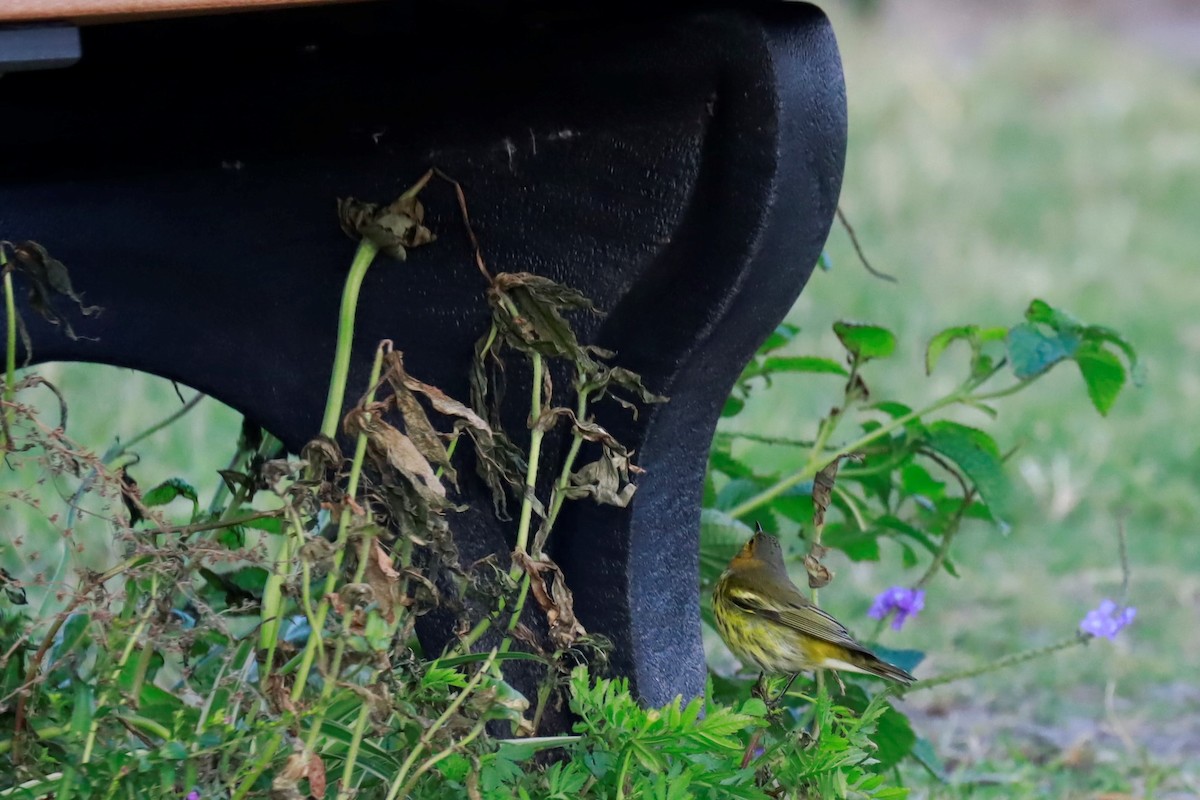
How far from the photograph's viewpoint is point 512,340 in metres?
1.60

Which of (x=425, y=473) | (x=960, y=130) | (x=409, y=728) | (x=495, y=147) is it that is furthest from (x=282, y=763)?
(x=960, y=130)

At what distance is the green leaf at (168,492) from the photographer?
6.06ft

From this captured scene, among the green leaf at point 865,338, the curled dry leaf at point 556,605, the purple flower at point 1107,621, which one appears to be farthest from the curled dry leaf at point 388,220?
the purple flower at point 1107,621

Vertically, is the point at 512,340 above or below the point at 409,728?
above

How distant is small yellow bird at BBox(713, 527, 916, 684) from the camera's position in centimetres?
196

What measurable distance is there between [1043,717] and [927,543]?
96 centimetres

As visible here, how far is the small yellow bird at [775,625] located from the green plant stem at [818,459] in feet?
0.37

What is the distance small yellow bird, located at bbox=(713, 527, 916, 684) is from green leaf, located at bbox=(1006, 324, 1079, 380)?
390 millimetres

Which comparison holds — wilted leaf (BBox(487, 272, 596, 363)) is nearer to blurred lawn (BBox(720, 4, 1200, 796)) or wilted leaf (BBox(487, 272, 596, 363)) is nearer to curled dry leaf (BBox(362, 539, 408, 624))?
curled dry leaf (BBox(362, 539, 408, 624))

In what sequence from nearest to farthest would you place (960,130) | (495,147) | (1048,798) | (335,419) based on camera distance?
(335,419), (495,147), (1048,798), (960,130)

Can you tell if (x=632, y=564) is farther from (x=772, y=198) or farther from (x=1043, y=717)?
(x=1043, y=717)

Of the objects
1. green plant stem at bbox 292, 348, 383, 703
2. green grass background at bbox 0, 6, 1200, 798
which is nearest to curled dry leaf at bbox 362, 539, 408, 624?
green plant stem at bbox 292, 348, 383, 703

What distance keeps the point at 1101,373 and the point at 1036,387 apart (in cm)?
368

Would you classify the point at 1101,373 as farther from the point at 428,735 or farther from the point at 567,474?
the point at 428,735
